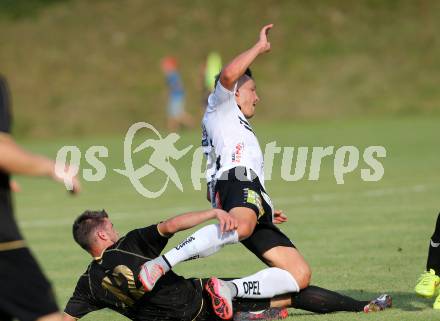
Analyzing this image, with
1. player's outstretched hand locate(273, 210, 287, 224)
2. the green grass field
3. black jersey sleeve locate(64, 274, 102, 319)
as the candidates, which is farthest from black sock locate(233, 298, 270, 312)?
black jersey sleeve locate(64, 274, 102, 319)

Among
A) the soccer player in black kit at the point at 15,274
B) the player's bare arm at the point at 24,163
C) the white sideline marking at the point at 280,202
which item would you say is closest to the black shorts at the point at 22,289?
the soccer player in black kit at the point at 15,274

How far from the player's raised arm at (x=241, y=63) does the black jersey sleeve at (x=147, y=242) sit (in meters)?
1.27

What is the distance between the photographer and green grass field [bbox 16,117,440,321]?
9.81 metres

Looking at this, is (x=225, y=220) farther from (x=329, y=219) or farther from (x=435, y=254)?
(x=329, y=219)

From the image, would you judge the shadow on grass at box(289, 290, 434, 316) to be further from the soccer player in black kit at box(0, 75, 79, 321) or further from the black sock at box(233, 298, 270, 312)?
the soccer player in black kit at box(0, 75, 79, 321)

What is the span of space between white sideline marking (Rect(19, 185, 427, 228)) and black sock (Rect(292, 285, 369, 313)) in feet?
22.0

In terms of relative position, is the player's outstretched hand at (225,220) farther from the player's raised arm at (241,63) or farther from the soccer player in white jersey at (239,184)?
the player's raised arm at (241,63)

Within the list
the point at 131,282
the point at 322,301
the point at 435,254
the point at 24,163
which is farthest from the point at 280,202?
the point at 24,163

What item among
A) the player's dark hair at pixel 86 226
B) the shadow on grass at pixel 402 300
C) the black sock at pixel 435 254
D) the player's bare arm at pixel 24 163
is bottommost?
the shadow on grass at pixel 402 300

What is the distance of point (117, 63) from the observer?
41.5 meters

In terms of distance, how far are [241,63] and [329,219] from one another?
268 inches

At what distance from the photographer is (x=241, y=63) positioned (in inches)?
305

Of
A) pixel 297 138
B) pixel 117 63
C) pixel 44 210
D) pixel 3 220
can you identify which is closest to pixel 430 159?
pixel 297 138

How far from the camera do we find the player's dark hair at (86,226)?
302 inches
